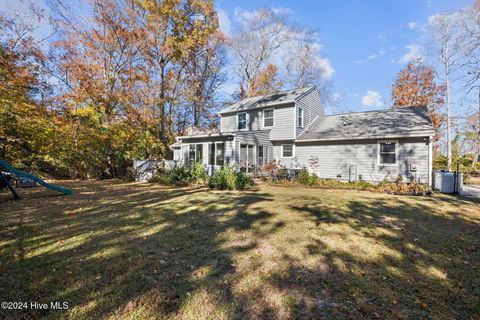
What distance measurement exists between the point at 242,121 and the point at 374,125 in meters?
9.18

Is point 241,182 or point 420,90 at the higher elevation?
point 420,90

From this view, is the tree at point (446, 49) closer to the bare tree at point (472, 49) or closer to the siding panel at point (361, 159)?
the bare tree at point (472, 49)

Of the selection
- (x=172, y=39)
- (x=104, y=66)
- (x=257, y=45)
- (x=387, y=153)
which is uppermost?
(x=257, y=45)

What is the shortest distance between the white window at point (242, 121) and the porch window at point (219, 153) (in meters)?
4.36

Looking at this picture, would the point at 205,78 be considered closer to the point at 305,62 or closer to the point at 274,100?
the point at 274,100

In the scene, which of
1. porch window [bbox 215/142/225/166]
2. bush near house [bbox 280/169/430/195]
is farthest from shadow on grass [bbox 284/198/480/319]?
porch window [bbox 215/142/225/166]

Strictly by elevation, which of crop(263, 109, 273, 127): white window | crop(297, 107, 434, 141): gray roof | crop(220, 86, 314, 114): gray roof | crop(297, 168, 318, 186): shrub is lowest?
crop(297, 168, 318, 186): shrub


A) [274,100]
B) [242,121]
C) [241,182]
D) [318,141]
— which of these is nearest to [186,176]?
[241,182]

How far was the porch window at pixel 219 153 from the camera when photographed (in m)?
14.4

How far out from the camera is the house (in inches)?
482

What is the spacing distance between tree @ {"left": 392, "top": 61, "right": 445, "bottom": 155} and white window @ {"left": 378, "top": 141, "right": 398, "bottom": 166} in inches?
546

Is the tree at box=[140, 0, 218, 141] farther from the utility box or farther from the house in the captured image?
the utility box

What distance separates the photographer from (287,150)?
53.8 ft

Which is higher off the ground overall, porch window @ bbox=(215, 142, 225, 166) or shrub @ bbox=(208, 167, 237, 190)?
porch window @ bbox=(215, 142, 225, 166)
